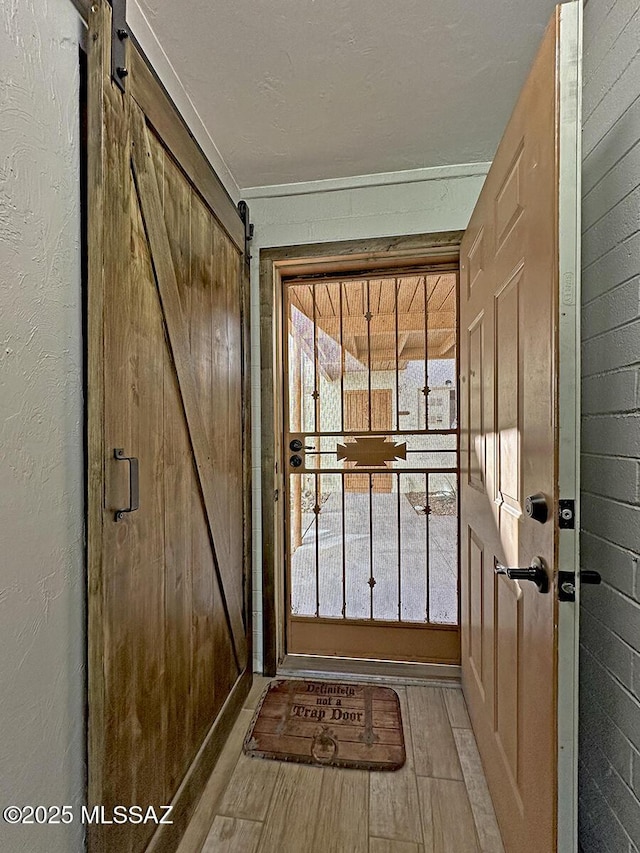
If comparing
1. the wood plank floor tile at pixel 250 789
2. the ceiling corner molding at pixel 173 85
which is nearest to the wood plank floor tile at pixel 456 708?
the wood plank floor tile at pixel 250 789

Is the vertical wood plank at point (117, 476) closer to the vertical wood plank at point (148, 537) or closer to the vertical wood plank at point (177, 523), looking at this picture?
the vertical wood plank at point (148, 537)

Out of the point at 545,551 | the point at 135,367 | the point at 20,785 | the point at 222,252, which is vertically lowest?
the point at 20,785

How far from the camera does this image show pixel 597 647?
3.57 ft

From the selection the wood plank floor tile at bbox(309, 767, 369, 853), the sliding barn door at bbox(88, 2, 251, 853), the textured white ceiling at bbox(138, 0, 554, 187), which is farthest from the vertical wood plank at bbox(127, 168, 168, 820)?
the textured white ceiling at bbox(138, 0, 554, 187)

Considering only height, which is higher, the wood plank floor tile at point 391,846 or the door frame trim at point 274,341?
the door frame trim at point 274,341

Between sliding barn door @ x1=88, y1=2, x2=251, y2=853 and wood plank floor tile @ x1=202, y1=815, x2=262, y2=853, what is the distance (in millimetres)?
120

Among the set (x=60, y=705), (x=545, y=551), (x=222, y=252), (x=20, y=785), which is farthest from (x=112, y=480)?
(x=222, y=252)

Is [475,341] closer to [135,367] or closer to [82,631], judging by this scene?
[135,367]

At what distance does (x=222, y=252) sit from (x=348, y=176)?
2.47 ft

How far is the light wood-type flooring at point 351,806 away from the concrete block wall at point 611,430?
423 millimetres

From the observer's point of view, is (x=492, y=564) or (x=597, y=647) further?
(x=492, y=564)

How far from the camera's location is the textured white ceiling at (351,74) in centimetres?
122

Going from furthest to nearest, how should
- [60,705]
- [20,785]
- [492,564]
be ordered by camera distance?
[492,564] < [60,705] < [20,785]

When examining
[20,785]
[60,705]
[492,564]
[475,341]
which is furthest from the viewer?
[475,341]
